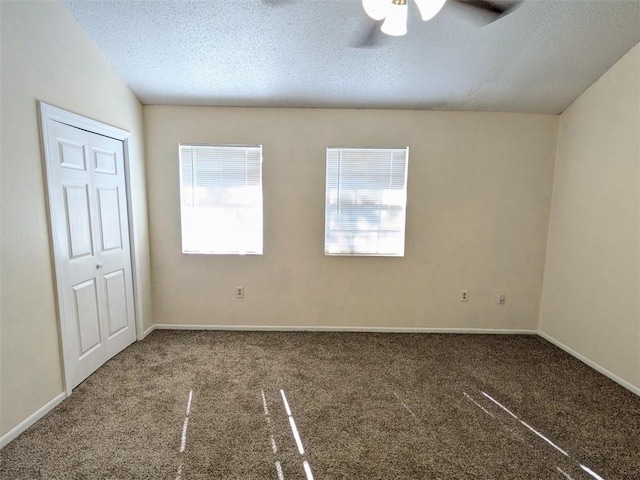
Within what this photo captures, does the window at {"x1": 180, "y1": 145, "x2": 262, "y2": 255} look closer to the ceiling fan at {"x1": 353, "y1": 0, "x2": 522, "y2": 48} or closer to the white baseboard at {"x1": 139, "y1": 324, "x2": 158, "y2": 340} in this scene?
the white baseboard at {"x1": 139, "y1": 324, "x2": 158, "y2": 340}

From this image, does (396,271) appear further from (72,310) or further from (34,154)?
(34,154)

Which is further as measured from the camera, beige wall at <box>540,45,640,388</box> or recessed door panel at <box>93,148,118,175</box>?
recessed door panel at <box>93,148,118,175</box>

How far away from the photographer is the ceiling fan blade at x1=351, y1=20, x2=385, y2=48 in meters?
2.11

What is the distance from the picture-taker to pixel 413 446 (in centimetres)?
173

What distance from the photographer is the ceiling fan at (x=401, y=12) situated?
141 cm

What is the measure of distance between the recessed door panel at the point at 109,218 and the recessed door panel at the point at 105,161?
0.15 metres

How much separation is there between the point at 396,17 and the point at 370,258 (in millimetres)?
2115

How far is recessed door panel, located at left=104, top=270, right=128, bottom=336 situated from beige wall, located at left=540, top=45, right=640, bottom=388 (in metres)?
4.13

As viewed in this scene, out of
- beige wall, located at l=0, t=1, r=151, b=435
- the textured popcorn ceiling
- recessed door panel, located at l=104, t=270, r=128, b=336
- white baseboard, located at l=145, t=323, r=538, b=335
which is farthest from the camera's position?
white baseboard, located at l=145, t=323, r=538, b=335

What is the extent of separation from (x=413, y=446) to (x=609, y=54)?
3.11 metres

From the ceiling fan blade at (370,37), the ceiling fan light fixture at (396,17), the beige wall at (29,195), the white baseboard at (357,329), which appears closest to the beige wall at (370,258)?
the white baseboard at (357,329)

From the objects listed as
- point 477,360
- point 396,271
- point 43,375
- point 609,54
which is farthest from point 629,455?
point 43,375

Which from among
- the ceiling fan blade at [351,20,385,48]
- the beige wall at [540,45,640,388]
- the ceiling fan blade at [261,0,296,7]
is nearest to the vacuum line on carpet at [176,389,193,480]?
the ceiling fan blade at [261,0,296,7]

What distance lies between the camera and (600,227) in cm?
254
